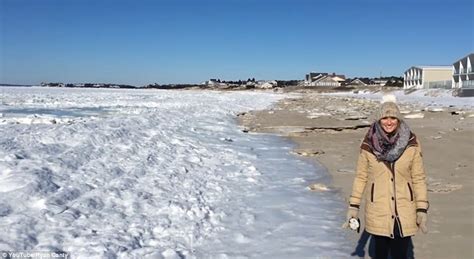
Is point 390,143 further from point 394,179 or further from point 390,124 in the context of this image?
point 394,179

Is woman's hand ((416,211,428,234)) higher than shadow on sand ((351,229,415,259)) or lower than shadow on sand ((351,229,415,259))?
higher

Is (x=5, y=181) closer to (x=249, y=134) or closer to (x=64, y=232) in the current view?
(x=64, y=232)

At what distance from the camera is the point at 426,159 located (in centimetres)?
1040

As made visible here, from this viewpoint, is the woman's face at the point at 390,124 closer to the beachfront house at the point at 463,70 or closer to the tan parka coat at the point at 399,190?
the tan parka coat at the point at 399,190

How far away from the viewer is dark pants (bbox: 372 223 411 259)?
3.79 metres

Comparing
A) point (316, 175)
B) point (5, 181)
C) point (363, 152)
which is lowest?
point (316, 175)

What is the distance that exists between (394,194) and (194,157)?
23.6 feet

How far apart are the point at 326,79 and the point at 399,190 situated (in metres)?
163

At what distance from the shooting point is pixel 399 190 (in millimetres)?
3686

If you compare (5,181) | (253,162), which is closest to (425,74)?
(253,162)

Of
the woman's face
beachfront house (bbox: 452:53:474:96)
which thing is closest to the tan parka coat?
the woman's face

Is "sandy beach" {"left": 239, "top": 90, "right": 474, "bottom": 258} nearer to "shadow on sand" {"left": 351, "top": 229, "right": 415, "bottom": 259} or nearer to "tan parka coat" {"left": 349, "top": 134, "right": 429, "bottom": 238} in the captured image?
"shadow on sand" {"left": 351, "top": 229, "right": 415, "bottom": 259}

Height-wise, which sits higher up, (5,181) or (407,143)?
(407,143)

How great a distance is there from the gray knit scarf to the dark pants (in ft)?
2.03
